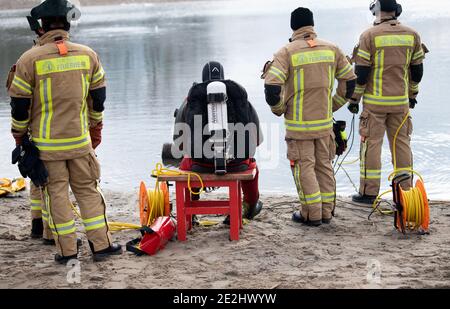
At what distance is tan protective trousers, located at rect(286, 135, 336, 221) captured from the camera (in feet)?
20.3

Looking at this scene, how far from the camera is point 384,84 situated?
267 inches

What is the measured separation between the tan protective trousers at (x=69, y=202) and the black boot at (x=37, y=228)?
770 mm

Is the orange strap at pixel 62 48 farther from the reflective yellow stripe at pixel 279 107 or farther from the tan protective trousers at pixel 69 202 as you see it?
the reflective yellow stripe at pixel 279 107

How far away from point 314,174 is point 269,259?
3.73 feet

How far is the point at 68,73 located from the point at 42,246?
162 cm

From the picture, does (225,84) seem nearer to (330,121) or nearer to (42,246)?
(330,121)

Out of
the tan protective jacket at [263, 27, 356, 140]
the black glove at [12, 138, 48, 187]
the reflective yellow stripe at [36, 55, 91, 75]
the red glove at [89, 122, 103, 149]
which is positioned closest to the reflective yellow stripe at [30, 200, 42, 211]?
the red glove at [89, 122, 103, 149]

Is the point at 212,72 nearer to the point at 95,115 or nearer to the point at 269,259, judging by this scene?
the point at 95,115

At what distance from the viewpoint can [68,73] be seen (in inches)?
199

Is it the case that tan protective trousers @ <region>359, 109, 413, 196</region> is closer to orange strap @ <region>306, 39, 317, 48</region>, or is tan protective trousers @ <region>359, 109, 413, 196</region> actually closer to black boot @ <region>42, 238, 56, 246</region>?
orange strap @ <region>306, 39, 317, 48</region>

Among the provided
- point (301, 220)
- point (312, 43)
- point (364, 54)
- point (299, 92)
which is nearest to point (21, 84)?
point (299, 92)

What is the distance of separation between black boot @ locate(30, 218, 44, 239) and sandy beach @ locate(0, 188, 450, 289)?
0.30ft

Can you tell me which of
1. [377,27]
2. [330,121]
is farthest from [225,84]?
[377,27]

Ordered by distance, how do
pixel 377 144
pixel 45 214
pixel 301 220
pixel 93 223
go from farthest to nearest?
1. pixel 377 144
2. pixel 301 220
3. pixel 45 214
4. pixel 93 223
